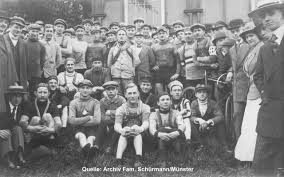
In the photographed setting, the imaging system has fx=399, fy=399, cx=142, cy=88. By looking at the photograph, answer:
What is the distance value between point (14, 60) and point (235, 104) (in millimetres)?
2557

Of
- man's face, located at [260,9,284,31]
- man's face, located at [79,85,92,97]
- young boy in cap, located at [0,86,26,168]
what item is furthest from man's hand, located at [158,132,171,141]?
man's face, located at [260,9,284,31]

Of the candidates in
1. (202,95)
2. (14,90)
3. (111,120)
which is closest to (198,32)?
(202,95)

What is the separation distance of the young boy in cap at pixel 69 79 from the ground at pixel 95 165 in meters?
0.86

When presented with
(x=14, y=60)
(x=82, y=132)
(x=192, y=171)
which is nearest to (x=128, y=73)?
(x=82, y=132)

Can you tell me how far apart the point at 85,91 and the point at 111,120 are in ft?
1.51

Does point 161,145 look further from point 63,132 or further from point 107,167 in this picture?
point 63,132

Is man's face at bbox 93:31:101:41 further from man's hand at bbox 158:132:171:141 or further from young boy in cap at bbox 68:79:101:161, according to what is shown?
man's hand at bbox 158:132:171:141

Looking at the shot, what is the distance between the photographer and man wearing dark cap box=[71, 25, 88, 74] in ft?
18.0

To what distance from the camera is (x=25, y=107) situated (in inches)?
171

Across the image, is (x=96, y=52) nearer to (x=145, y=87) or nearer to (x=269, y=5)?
(x=145, y=87)

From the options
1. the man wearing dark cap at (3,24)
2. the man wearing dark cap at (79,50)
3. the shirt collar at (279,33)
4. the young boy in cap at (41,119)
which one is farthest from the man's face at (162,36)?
the shirt collar at (279,33)

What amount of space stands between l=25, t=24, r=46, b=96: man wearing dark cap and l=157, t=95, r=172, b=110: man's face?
162 cm

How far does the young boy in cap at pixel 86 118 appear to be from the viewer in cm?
422

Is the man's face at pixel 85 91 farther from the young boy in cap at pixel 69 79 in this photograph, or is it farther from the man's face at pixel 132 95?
the man's face at pixel 132 95
